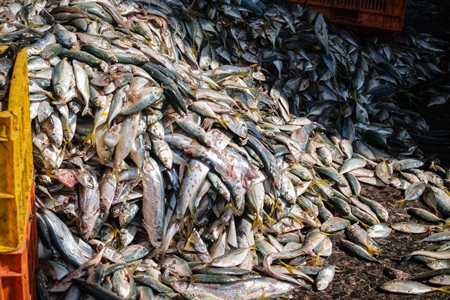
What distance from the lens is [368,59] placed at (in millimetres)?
7273

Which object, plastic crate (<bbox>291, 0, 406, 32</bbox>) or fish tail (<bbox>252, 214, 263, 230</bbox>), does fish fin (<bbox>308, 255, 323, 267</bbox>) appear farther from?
plastic crate (<bbox>291, 0, 406, 32</bbox>)

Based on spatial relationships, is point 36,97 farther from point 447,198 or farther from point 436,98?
point 436,98

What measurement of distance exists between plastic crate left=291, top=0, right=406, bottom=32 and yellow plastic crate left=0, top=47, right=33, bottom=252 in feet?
14.5

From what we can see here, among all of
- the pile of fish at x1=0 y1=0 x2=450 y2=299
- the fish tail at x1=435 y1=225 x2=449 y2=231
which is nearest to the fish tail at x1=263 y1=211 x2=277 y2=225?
the pile of fish at x1=0 y1=0 x2=450 y2=299

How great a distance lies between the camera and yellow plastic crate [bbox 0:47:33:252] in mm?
3102

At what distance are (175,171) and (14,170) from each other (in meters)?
1.62

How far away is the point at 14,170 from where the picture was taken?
313cm

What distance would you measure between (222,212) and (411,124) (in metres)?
2.76

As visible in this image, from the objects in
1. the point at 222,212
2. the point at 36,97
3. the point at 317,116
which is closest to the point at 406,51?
the point at 317,116

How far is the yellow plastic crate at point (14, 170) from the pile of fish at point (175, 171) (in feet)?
2.48

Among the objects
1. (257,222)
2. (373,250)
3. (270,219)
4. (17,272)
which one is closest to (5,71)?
(17,272)

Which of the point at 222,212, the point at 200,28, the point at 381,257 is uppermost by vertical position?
the point at 200,28

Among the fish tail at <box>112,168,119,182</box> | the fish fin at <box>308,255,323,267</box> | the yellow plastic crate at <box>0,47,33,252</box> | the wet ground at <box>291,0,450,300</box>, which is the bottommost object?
the wet ground at <box>291,0,450,300</box>

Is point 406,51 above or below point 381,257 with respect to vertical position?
above
